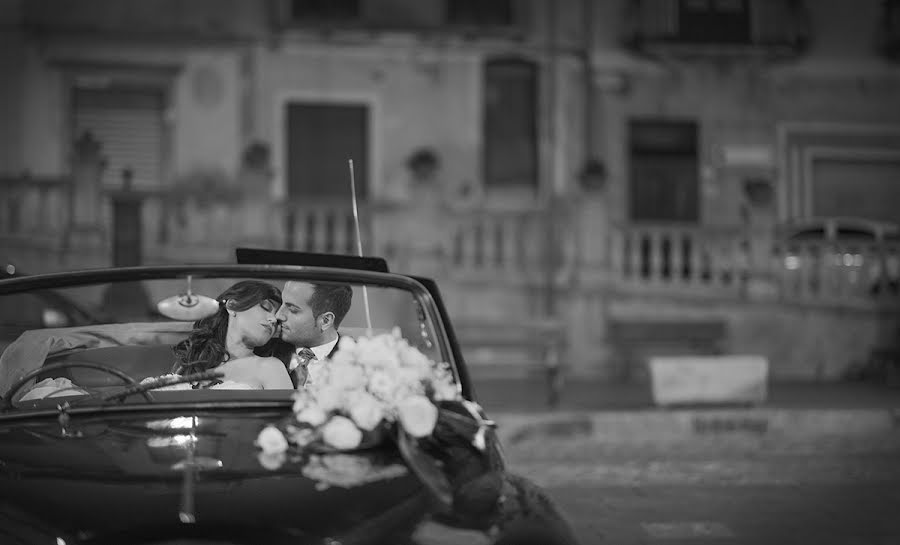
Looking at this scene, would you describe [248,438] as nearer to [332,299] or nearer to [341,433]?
[341,433]

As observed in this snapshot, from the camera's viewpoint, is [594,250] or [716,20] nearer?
[594,250]

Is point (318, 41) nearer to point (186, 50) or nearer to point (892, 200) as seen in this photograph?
point (186, 50)

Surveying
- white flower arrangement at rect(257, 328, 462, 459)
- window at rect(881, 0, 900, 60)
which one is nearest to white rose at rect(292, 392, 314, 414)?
white flower arrangement at rect(257, 328, 462, 459)

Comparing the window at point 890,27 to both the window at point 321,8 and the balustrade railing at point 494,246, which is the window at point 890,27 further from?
the window at point 321,8

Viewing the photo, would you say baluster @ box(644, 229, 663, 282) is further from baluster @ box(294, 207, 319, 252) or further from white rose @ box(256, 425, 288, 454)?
white rose @ box(256, 425, 288, 454)

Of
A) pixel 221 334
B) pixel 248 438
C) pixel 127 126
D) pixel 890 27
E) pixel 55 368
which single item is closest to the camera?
pixel 248 438

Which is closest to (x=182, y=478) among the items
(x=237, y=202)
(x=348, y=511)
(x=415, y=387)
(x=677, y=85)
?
(x=348, y=511)

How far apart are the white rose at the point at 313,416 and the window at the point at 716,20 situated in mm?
17659

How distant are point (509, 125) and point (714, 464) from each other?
1137cm

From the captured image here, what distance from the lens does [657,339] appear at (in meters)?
17.1

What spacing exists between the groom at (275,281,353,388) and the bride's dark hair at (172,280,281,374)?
0.05 meters

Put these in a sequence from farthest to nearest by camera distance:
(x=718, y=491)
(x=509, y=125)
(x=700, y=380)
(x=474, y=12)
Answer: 1. (x=509, y=125)
2. (x=474, y=12)
3. (x=700, y=380)
4. (x=718, y=491)

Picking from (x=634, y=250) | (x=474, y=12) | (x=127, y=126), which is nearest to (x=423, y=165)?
(x=474, y=12)

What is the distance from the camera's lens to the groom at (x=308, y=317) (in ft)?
11.6
